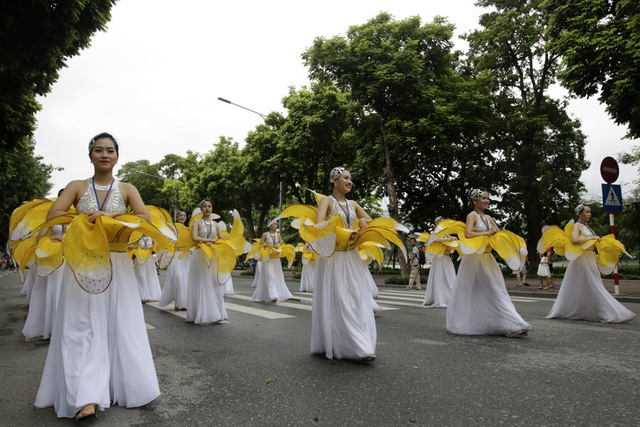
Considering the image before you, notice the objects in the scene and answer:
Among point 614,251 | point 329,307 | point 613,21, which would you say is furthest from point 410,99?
point 329,307

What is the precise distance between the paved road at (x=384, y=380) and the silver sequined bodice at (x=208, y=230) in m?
1.80

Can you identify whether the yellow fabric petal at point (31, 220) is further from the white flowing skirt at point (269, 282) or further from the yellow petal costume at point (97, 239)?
the white flowing skirt at point (269, 282)

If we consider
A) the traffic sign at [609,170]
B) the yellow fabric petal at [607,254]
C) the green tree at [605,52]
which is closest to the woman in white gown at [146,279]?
the yellow fabric petal at [607,254]

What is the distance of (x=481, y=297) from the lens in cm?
662

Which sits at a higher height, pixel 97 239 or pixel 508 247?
pixel 508 247

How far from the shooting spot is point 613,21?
1489 cm

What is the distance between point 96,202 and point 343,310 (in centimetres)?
278

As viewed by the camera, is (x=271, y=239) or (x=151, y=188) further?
(x=151, y=188)

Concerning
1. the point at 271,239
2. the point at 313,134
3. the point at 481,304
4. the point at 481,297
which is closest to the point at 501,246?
the point at 481,297

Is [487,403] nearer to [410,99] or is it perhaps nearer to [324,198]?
[324,198]

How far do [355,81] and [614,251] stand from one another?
15255mm

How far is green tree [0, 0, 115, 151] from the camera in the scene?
7.82 meters

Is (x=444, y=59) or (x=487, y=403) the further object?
(x=444, y=59)

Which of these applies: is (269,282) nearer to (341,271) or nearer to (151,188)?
(341,271)
